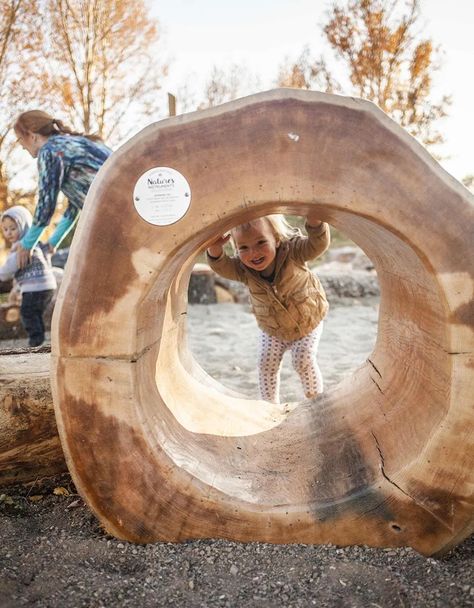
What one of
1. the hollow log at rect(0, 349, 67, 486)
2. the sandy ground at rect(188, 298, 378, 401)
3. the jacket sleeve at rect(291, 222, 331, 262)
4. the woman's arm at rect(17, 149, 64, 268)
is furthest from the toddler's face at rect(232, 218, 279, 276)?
the woman's arm at rect(17, 149, 64, 268)

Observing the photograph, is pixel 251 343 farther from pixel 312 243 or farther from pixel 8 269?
pixel 312 243

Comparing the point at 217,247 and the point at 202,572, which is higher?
the point at 217,247

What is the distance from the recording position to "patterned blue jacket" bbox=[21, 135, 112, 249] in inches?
153

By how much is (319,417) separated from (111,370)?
3.58ft

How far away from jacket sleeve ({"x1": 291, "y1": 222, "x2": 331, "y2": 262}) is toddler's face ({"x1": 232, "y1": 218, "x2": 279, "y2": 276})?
0.49ft

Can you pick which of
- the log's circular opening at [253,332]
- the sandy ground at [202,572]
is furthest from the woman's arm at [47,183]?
the sandy ground at [202,572]

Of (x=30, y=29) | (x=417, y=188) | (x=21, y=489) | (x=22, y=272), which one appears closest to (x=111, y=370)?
(x=21, y=489)

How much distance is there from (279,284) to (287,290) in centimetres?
7

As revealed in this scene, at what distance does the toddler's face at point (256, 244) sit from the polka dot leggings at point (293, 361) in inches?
25.9

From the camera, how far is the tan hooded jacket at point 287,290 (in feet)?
10.1

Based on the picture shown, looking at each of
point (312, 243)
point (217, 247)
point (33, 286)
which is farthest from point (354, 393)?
point (33, 286)

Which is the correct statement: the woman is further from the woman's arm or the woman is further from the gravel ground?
the gravel ground

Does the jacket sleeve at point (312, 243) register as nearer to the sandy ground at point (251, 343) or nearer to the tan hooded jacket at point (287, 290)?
the tan hooded jacket at point (287, 290)

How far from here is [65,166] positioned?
3924 mm
